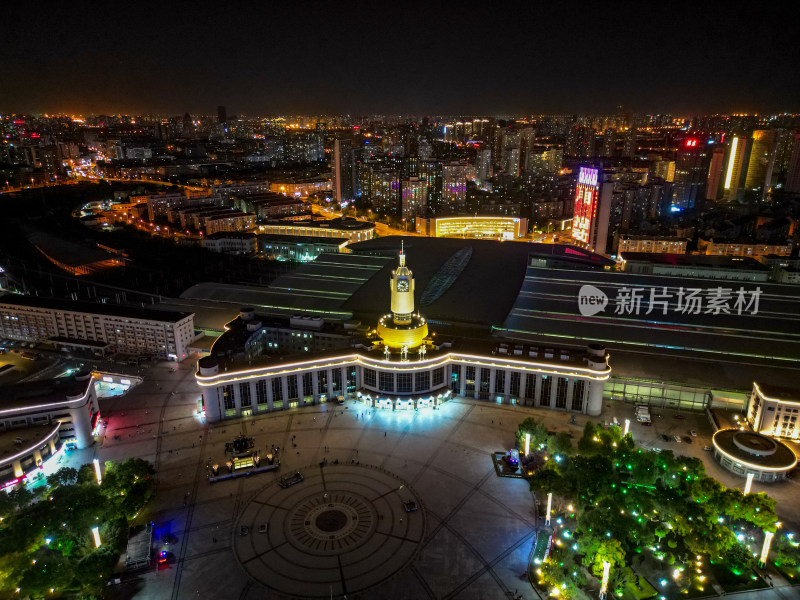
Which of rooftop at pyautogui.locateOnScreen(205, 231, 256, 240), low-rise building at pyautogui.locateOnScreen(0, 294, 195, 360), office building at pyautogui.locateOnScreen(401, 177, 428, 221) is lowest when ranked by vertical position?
low-rise building at pyautogui.locateOnScreen(0, 294, 195, 360)

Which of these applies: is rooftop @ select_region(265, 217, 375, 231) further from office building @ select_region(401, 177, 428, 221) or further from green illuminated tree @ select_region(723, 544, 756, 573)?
green illuminated tree @ select_region(723, 544, 756, 573)

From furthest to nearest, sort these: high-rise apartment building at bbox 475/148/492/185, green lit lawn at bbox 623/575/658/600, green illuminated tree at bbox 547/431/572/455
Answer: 1. high-rise apartment building at bbox 475/148/492/185
2. green illuminated tree at bbox 547/431/572/455
3. green lit lawn at bbox 623/575/658/600

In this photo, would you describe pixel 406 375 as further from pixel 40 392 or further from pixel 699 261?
pixel 699 261

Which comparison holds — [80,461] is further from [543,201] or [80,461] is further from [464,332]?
[543,201]

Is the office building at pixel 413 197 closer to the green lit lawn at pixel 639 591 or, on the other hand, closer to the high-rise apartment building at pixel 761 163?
the high-rise apartment building at pixel 761 163

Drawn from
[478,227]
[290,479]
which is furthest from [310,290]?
[478,227]

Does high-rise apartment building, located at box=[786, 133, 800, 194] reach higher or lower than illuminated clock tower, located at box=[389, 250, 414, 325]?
higher

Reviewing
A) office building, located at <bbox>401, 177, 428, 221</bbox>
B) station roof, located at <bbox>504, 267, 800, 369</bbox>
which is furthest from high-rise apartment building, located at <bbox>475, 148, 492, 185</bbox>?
station roof, located at <bbox>504, 267, 800, 369</bbox>
